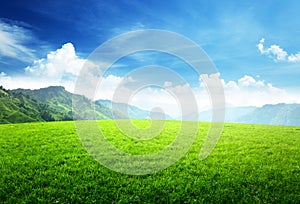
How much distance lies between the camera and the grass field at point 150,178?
459 inches

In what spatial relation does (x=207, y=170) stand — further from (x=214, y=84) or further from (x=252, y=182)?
(x=214, y=84)

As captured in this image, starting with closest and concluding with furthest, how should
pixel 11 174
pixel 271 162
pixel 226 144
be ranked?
1. pixel 11 174
2. pixel 271 162
3. pixel 226 144

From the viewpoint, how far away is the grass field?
1166 cm

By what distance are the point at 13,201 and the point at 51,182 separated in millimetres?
2013

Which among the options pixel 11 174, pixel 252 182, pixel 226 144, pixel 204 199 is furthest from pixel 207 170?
pixel 11 174

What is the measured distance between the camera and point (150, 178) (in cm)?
1377

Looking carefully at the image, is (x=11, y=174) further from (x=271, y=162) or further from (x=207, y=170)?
(x=271, y=162)

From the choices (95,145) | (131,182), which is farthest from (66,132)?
(131,182)

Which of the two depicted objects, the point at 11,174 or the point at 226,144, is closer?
the point at 11,174

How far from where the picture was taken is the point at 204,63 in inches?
517

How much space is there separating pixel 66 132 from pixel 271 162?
66.2 ft

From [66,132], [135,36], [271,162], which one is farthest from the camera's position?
[66,132]

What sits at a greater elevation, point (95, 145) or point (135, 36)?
point (135, 36)

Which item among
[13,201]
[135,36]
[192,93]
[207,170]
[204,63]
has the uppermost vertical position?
[135,36]
